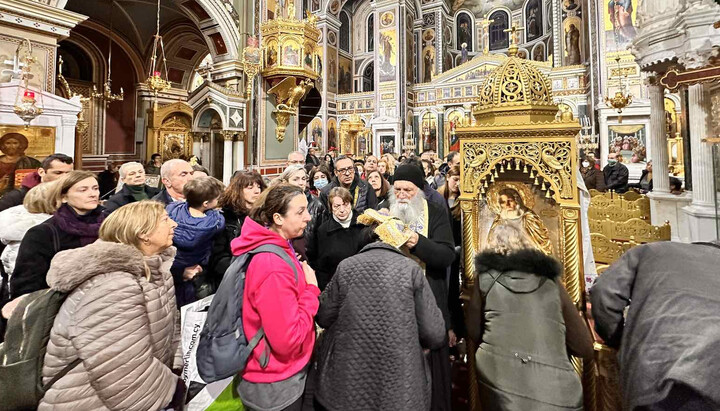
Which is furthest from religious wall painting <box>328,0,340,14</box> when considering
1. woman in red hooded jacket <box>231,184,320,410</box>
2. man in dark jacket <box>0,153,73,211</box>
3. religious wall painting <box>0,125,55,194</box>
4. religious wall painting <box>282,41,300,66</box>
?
woman in red hooded jacket <box>231,184,320,410</box>

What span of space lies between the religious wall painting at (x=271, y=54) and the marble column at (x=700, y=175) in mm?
7900

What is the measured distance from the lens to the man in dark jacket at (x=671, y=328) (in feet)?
3.67

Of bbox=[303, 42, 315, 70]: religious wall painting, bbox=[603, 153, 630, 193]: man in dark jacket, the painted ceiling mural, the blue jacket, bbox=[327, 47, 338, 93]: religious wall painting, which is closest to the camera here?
the blue jacket

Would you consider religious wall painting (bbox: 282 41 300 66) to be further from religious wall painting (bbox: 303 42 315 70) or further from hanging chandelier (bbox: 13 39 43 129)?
hanging chandelier (bbox: 13 39 43 129)

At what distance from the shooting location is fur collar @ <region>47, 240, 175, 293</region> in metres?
1.41

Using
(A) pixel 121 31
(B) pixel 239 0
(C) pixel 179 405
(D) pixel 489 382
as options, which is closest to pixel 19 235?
(C) pixel 179 405

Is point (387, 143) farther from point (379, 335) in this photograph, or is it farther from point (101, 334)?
point (101, 334)

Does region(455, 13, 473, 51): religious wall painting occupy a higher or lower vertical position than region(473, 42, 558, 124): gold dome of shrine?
higher

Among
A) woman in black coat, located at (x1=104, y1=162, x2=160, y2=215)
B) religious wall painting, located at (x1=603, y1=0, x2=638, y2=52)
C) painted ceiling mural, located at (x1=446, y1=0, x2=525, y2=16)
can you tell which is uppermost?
painted ceiling mural, located at (x1=446, y1=0, x2=525, y2=16)

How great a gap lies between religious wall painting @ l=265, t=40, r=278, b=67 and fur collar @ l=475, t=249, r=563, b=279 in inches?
320

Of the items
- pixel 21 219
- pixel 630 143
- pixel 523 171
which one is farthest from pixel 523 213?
pixel 630 143

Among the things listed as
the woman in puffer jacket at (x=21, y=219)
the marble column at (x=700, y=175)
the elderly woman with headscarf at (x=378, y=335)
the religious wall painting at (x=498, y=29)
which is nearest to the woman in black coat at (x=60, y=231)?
the woman in puffer jacket at (x=21, y=219)

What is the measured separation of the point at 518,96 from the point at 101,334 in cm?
283

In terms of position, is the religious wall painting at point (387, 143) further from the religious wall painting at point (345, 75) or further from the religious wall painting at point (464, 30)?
the religious wall painting at point (464, 30)
